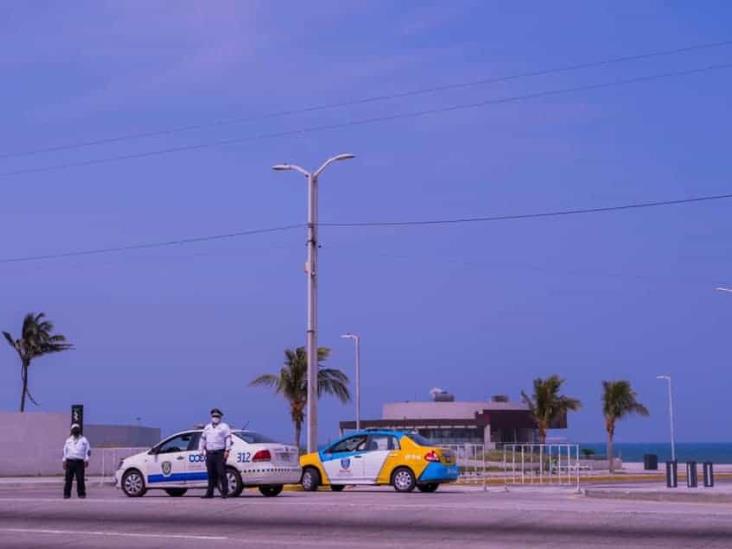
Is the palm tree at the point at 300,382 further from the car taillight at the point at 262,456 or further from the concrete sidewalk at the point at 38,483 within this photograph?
the car taillight at the point at 262,456

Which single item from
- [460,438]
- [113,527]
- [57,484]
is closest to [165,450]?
[113,527]

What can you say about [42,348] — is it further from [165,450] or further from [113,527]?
[113,527]

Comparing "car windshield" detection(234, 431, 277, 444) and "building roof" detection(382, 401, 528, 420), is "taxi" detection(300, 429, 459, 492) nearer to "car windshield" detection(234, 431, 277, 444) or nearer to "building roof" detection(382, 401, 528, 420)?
"car windshield" detection(234, 431, 277, 444)

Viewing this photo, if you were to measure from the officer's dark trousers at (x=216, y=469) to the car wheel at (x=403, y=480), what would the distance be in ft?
18.4

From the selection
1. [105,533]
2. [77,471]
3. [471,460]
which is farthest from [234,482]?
[471,460]

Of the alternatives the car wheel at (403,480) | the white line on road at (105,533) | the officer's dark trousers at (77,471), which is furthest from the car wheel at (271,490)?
the white line on road at (105,533)

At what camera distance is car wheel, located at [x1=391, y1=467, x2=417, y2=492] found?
28656 millimetres

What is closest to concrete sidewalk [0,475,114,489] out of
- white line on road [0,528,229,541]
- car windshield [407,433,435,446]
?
car windshield [407,433,435,446]

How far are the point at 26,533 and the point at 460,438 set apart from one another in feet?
209

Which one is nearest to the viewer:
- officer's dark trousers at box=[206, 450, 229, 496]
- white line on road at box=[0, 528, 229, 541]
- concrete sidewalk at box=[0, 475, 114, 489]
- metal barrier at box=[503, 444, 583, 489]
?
white line on road at box=[0, 528, 229, 541]

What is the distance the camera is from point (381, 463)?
29031 mm

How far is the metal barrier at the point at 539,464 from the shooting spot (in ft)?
131

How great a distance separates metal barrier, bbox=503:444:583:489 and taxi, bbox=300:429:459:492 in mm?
10766

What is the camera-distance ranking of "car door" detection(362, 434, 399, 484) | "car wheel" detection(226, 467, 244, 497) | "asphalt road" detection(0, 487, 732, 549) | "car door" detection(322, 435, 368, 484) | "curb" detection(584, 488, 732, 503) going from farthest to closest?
"curb" detection(584, 488, 732, 503), "car door" detection(322, 435, 368, 484), "car door" detection(362, 434, 399, 484), "car wheel" detection(226, 467, 244, 497), "asphalt road" detection(0, 487, 732, 549)
